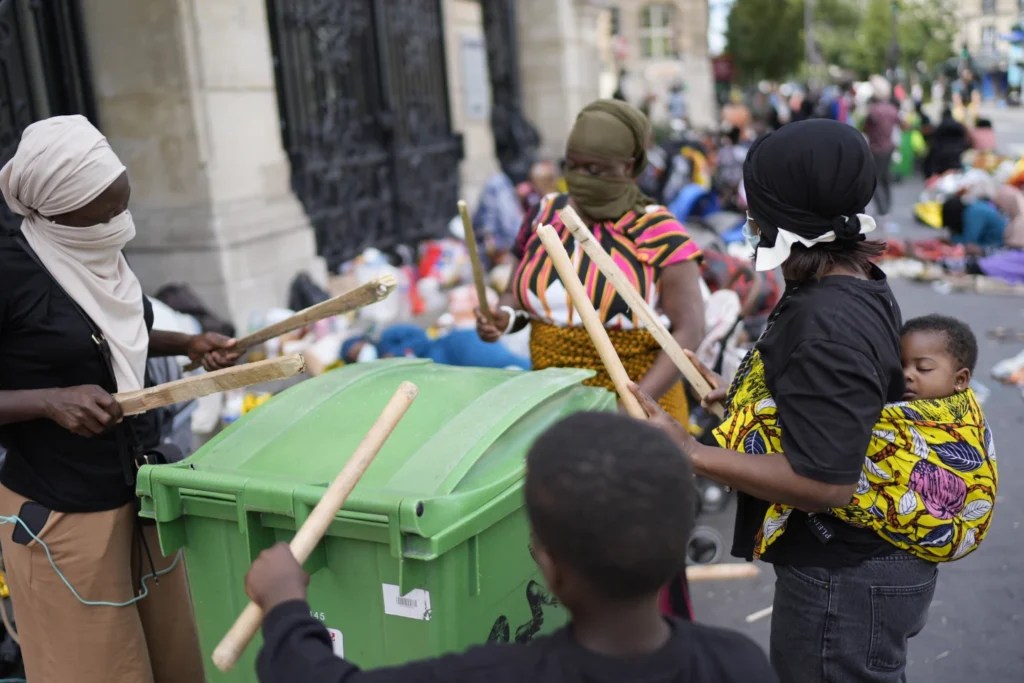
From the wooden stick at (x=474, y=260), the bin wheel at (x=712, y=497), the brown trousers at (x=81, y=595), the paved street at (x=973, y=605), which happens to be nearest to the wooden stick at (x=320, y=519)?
the brown trousers at (x=81, y=595)

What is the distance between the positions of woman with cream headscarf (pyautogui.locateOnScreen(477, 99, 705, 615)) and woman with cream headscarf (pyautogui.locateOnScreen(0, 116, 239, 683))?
122 centimetres

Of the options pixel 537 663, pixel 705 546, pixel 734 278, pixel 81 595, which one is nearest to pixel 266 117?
pixel 734 278

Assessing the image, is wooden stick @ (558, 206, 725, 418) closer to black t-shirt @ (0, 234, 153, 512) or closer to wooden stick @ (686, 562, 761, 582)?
black t-shirt @ (0, 234, 153, 512)

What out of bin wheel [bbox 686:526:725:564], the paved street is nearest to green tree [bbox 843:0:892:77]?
the paved street

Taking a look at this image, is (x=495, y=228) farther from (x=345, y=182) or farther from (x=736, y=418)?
(x=736, y=418)

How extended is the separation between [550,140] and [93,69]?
7.93m

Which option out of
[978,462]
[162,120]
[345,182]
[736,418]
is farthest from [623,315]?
[345,182]

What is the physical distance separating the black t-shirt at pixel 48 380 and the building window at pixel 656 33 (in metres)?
36.7

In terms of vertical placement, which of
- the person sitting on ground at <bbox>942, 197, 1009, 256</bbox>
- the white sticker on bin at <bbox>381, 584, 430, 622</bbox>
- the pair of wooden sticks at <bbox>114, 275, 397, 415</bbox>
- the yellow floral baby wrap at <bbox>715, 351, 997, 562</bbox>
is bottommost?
the person sitting on ground at <bbox>942, 197, 1009, 256</bbox>

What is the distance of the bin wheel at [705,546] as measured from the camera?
4008 millimetres

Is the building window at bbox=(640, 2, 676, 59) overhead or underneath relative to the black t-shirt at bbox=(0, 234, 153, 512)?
overhead

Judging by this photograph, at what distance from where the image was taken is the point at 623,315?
292cm

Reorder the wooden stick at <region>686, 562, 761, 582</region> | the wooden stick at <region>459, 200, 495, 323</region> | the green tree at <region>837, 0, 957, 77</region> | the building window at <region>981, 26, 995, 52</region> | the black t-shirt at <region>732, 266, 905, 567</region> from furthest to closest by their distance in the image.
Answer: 1. the building window at <region>981, 26, 995, 52</region>
2. the green tree at <region>837, 0, 957, 77</region>
3. the wooden stick at <region>686, 562, 761, 582</region>
4. the wooden stick at <region>459, 200, 495, 323</region>
5. the black t-shirt at <region>732, 266, 905, 567</region>

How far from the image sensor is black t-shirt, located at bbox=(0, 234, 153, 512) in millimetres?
2158
